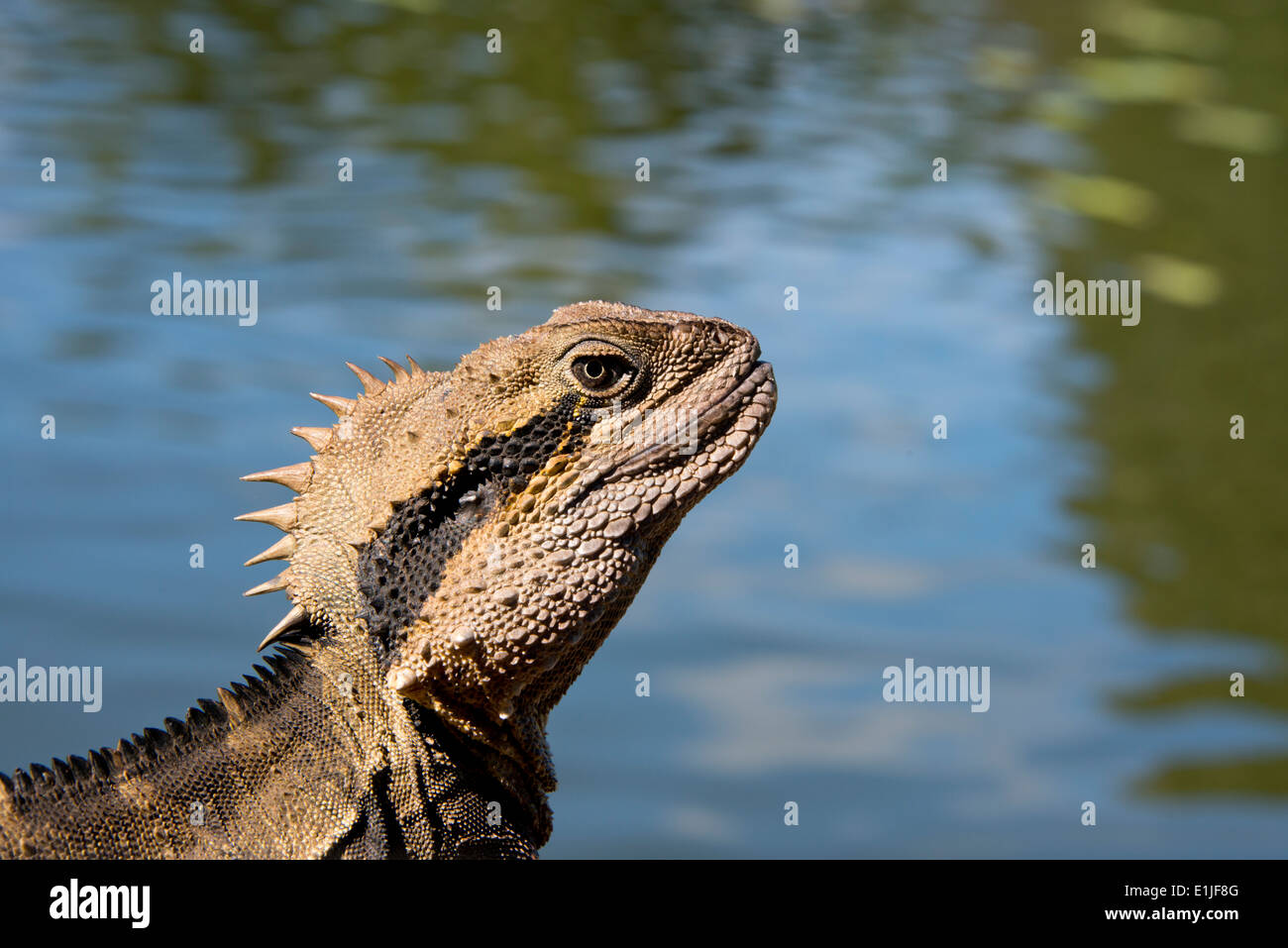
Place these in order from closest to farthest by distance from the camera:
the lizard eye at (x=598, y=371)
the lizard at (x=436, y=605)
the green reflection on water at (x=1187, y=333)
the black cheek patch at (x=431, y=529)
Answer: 1. the lizard at (x=436, y=605)
2. the black cheek patch at (x=431, y=529)
3. the lizard eye at (x=598, y=371)
4. the green reflection on water at (x=1187, y=333)

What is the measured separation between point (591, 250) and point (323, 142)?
4209 mm

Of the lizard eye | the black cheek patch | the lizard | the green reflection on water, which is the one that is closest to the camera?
the lizard

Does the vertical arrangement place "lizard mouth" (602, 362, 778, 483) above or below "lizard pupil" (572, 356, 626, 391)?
below

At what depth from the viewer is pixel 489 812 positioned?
12.6 feet

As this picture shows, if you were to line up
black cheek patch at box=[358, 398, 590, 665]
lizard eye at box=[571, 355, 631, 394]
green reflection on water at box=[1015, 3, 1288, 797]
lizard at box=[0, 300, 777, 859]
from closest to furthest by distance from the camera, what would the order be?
lizard at box=[0, 300, 777, 859], black cheek patch at box=[358, 398, 590, 665], lizard eye at box=[571, 355, 631, 394], green reflection on water at box=[1015, 3, 1288, 797]

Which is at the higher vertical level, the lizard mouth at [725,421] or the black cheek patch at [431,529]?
the lizard mouth at [725,421]

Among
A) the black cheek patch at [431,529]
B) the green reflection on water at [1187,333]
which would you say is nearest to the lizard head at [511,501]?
the black cheek patch at [431,529]

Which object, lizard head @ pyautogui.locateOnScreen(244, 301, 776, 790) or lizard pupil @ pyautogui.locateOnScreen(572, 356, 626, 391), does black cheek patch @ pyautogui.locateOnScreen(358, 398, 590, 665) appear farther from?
lizard pupil @ pyautogui.locateOnScreen(572, 356, 626, 391)

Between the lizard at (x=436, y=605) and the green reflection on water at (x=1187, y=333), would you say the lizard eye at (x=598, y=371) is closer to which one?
the lizard at (x=436, y=605)

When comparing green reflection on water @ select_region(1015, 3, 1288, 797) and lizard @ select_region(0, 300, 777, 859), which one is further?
green reflection on water @ select_region(1015, 3, 1288, 797)

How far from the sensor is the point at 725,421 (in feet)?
12.9

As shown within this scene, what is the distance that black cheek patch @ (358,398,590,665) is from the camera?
3682 millimetres

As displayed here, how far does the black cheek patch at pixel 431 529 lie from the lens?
12.1 feet

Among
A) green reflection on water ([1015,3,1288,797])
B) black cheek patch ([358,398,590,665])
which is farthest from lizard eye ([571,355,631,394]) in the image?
green reflection on water ([1015,3,1288,797])
